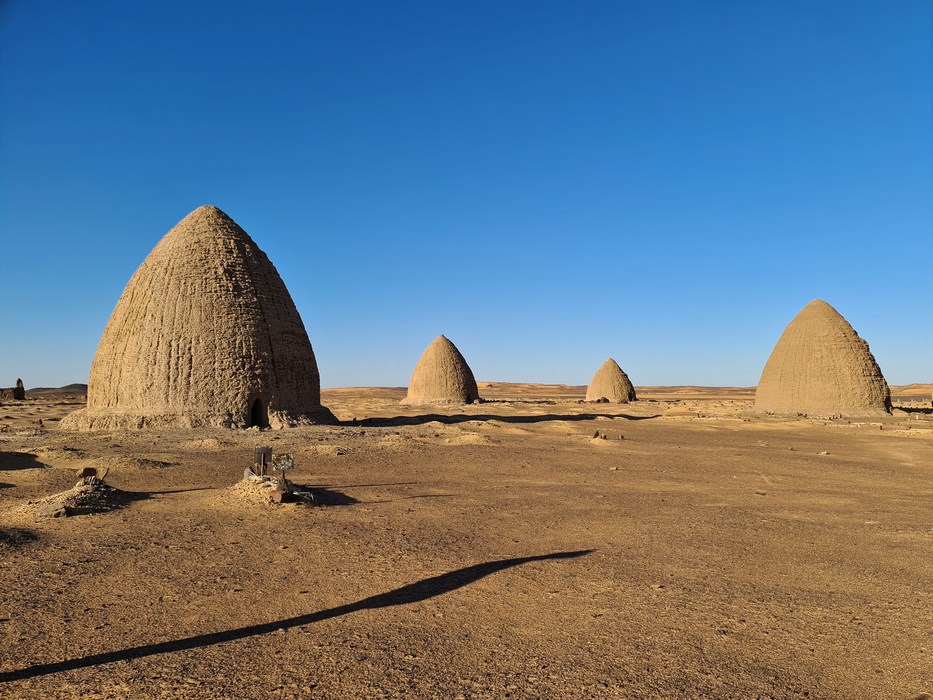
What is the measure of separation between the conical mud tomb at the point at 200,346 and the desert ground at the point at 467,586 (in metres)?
4.83

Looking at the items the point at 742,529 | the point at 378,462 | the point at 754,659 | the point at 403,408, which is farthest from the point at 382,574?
the point at 403,408

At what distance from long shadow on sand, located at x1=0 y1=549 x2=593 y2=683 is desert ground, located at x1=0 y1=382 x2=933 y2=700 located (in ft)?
0.07

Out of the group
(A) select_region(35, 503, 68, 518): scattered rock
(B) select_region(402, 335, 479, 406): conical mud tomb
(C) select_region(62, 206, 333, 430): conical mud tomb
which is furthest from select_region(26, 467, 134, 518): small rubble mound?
(B) select_region(402, 335, 479, 406): conical mud tomb

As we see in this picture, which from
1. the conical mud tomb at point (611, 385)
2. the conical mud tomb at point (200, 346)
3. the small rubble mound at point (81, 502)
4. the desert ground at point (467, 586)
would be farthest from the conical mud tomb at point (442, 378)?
the small rubble mound at point (81, 502)

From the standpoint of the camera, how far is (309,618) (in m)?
4.12

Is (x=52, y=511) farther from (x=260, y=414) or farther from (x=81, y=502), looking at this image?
(x=260, y=414)

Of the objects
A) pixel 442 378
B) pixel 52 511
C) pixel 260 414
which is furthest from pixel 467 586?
pixel 442 378

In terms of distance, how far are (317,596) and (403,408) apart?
2613cm

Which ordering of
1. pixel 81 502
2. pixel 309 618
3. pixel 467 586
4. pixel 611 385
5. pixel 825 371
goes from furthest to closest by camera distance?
pixel 611 385 < pixel 825 371 < pixel 81 502 < pixel 467 586 < pixel 309 618

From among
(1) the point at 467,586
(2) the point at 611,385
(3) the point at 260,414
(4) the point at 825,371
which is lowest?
(1) the point at 467,586

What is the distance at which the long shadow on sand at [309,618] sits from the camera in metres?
3.38

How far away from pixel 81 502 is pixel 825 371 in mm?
23651

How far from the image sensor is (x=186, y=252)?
16.5 meters

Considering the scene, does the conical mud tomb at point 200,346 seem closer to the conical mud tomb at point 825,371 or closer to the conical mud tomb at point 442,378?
the conical mud tomb at point 442,378
